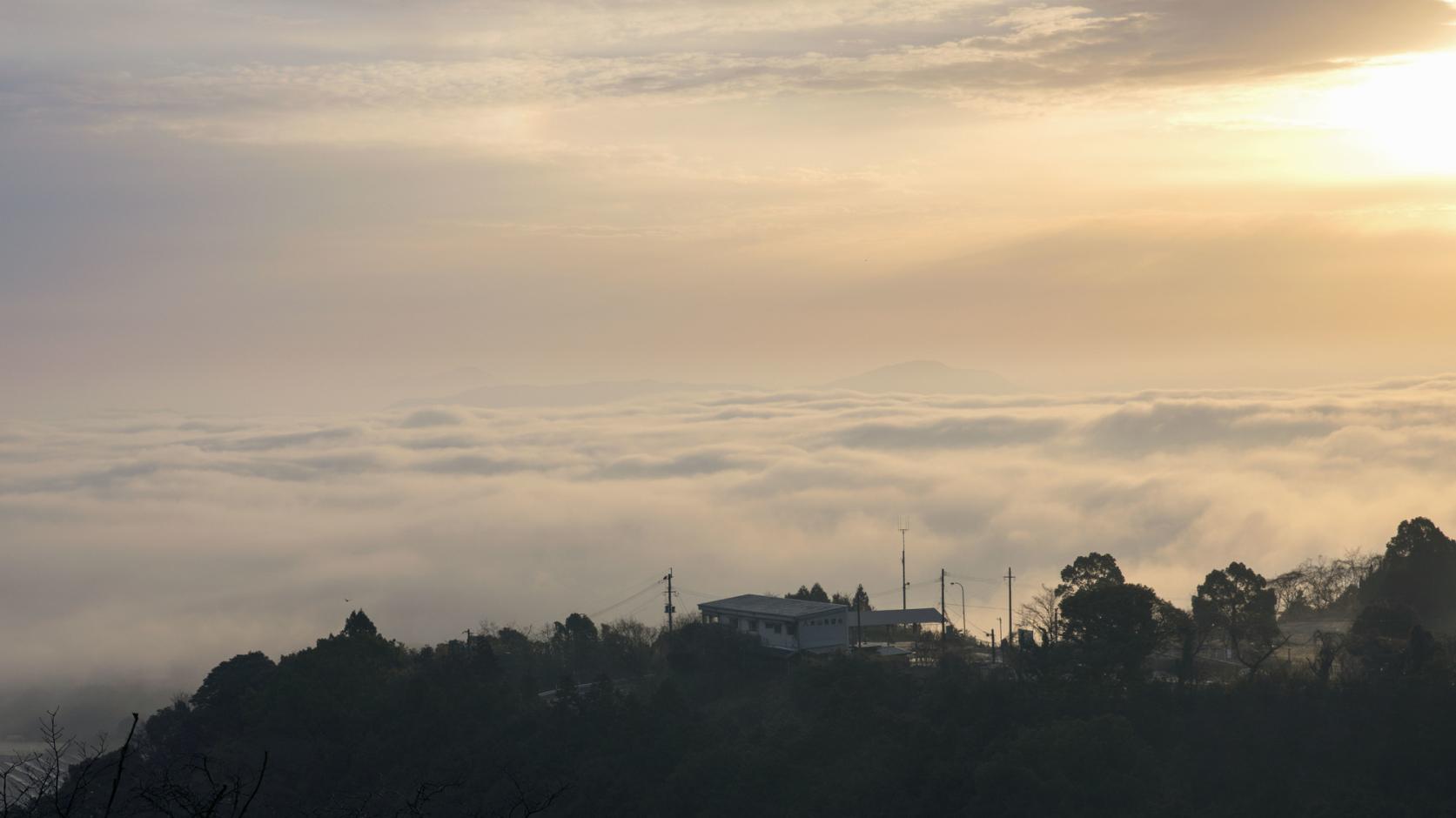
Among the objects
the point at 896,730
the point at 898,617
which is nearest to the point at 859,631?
the point at 898,617

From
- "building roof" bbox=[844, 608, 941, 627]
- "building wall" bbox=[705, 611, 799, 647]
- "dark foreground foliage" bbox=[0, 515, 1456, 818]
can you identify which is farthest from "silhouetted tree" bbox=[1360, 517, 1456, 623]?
"building wall" bbox=[705, 611, 799, 647]

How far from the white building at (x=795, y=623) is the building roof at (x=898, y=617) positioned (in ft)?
12.8

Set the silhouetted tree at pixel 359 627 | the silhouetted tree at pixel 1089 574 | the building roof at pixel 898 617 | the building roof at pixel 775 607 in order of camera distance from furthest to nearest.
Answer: the building roof at pixel 898 617 < the silhouetted tree at pixel 359 627 < the building roof at pixel 775 607 < the silhouetted tree at pixel 1089 574

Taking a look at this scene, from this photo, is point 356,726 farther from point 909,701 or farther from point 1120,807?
point 1120,807

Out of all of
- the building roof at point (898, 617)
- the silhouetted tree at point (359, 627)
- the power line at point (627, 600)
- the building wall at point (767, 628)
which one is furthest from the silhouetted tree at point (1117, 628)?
the power line at point (627, 600)

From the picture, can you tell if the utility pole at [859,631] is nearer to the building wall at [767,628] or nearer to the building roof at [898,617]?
the building roof at [898,617]

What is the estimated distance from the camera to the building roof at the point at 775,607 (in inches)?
2035

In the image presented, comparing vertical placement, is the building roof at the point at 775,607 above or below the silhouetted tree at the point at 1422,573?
below

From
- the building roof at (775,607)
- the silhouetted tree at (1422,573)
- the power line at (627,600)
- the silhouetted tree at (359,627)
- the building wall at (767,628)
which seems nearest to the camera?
the silhouetted tree at (1422,573)

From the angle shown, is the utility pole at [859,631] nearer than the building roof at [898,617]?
Yes

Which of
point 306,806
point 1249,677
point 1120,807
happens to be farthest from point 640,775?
point 1249,677

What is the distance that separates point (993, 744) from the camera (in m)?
40.1

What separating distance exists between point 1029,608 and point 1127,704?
10041mm

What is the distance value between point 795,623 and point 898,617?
345 inches
